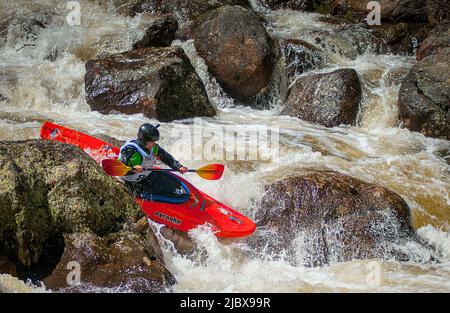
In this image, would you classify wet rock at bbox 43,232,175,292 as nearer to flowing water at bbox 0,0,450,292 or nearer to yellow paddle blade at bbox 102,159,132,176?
flowing water at bbox 0,0,450,292

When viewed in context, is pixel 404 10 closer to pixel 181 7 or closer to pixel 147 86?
pixel 181 7

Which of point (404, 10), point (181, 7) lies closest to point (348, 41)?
point (404, 10)

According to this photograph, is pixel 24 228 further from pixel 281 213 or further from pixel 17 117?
pixel 17 117

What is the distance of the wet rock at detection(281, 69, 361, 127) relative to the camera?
9445mm

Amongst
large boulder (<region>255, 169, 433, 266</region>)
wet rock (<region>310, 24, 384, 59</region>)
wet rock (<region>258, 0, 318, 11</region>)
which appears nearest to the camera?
large boulder (<region>255, 169, 433, 266</region>)

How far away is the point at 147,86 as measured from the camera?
884cm

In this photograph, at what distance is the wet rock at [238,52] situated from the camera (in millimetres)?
10086

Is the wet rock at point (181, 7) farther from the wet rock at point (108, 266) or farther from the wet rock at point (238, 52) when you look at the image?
the wet rock at point (108, 266)

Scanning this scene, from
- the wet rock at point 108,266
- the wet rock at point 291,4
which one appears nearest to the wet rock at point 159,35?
the wet rock at point 291,4

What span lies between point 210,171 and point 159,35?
547cm

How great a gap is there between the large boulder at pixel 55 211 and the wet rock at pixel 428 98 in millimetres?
5939

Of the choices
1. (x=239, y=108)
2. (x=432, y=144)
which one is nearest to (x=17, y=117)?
(x=239, y=108)

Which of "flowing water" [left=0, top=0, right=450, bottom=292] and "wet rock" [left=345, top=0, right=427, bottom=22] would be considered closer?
"flowing water" [left=0, top=0, right=450, bottom=292]

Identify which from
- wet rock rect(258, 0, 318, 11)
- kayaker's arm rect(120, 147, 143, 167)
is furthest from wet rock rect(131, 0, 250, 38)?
kayaker's arm rect(120, 147, 143, 167)
